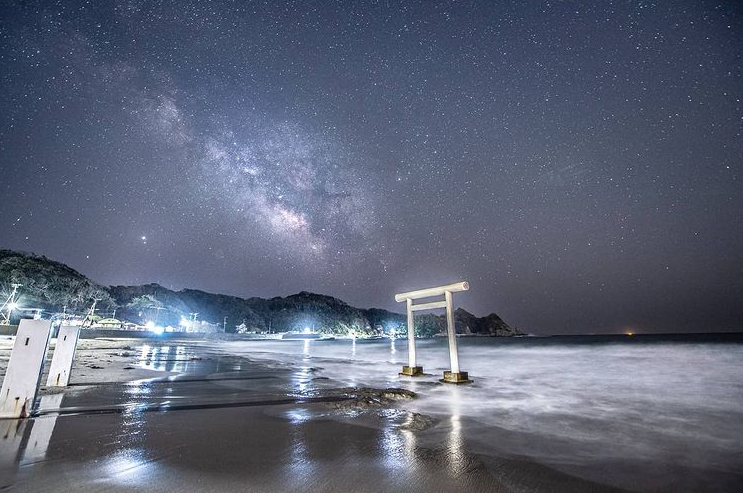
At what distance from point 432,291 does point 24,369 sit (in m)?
10.8

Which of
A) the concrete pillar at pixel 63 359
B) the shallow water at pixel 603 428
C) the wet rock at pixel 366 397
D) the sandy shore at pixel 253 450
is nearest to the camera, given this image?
the sandy shore at pixel 253 450

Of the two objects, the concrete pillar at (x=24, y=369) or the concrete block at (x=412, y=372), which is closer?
the concrete pillar at (x=24, y=369)

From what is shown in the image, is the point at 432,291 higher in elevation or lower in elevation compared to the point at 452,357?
higher

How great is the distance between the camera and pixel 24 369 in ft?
18.3

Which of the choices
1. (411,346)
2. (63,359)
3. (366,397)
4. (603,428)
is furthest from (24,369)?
(411,346)

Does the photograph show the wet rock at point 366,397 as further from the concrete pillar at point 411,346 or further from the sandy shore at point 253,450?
the concrete pillar at point 411,346

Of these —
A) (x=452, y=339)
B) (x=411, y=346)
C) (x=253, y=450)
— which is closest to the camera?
(x=253, y=450)

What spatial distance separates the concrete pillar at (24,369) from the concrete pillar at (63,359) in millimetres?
3133

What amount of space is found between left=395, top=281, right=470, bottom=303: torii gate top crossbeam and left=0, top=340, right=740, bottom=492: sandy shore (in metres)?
4.88

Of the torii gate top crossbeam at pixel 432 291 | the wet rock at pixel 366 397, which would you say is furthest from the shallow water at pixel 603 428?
the torii gate top crossbeam at pixel 432 291

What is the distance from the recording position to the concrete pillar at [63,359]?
27.4ft

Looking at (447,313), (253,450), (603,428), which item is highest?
(447,313)

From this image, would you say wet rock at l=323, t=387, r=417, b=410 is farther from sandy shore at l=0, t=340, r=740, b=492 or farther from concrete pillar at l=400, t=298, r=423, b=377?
concrete pillar at l=400, t=298, r=423, b=377

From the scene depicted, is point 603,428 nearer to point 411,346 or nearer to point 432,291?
point 432,291
